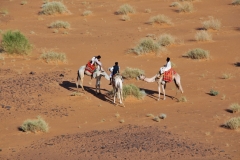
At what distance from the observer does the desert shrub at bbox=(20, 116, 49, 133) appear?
20469 mm

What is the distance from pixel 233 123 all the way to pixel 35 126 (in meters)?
7.04

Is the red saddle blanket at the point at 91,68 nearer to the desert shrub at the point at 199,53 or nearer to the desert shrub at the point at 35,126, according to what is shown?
the desert shrub at the point at 35,126

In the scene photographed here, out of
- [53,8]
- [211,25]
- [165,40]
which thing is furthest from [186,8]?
[165,40]

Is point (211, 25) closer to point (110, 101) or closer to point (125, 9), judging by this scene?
point (125, 9)

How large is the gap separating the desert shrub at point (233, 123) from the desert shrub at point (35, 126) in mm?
6530

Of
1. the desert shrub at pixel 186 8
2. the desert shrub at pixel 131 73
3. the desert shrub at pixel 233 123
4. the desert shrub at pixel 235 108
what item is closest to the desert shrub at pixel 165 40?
the desert shrub at pixel 131 73

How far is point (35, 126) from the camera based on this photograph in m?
20.4

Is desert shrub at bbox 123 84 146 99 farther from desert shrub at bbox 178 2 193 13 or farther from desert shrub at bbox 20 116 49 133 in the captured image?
desert shrub at bbox 178 2 193 13

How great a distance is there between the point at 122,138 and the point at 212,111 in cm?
482

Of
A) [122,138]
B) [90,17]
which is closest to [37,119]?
[122,138]

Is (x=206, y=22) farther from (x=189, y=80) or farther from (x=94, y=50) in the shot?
(x=189, y=80)

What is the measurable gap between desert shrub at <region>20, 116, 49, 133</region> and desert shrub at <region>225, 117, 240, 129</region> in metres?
6.53

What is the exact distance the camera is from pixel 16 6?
47.8m

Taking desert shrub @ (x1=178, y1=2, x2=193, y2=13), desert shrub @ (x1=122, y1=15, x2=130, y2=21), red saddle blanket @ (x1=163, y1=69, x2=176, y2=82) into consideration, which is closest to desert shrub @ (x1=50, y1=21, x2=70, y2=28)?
desert shrub @ (x1=122, y1=15, x2=130, y2=21)
